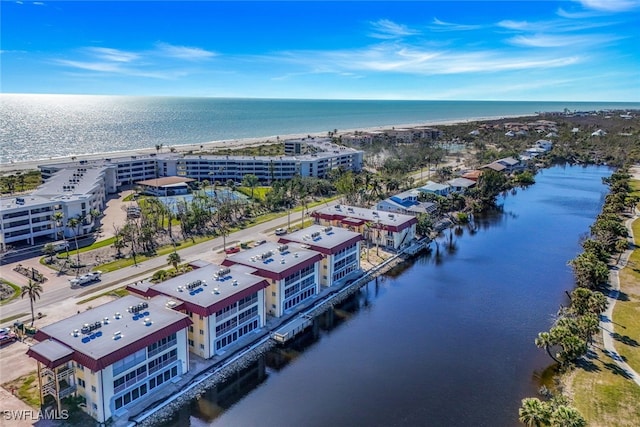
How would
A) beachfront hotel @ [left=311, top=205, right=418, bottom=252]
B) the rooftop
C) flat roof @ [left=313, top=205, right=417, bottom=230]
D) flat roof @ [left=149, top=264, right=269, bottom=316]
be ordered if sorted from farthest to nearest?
the rooftop → flat roof @ [left=313, top=205, right=417, bottom=230] → beachfront hotel @ [left=311, top=205, right=418, bottom=252] → flat roof @ [left=149, top=264, right=269, bottom=316]

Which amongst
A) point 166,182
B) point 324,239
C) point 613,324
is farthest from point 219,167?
point 613,324

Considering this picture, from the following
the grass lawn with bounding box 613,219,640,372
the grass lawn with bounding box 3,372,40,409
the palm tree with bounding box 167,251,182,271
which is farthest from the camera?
the palm tree with bounding box 167,251,182,271

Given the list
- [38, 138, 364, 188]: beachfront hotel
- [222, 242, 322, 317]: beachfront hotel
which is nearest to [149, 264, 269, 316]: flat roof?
[222, 242, 322, 317]: beachfront hotel

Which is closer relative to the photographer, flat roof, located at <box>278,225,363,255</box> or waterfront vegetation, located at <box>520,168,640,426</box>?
waterfront vegetation, located at <box>520,168,640,426</box>

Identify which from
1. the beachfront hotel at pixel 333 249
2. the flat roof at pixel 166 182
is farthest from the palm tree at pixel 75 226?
the flat roof at pixel 166 182

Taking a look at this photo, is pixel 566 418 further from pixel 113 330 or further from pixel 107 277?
pixel 107 277

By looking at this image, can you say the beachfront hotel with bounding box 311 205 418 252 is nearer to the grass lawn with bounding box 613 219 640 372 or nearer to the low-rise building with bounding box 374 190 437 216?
the low-rise building with bounding box 374 190 437 216

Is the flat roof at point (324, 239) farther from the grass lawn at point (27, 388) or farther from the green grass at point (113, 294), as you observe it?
the grass lawn at point (27, 388)
